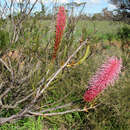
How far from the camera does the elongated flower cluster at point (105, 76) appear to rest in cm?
146

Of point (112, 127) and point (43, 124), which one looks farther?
point (43, 124)

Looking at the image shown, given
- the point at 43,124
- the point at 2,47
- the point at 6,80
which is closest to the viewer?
the point at 2,47

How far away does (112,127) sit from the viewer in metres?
2.70

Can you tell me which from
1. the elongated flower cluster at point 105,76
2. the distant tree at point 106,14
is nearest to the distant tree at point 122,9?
the distant tree at point 106,14

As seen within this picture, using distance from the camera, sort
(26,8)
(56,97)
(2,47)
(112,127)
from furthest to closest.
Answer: (56,97) < (112,127) < (26,8) < (2,47)

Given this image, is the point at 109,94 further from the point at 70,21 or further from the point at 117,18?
the point at 117,18

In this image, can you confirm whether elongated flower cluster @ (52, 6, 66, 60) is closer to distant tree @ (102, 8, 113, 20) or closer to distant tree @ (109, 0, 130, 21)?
distant tree @ (102, 8, 113, 20)

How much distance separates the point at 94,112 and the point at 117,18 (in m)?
9.23

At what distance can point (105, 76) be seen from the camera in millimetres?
1517

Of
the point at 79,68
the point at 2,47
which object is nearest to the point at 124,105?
the point at 79,68

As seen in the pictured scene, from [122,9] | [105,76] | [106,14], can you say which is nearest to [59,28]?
[105,76]

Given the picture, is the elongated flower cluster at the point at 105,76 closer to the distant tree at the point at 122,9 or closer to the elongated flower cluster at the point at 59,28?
the elongated flower cluster at the point at 59,28

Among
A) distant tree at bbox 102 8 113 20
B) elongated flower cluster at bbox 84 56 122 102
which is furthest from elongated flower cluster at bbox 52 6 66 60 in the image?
distant tree at bbox 102 8 113 20

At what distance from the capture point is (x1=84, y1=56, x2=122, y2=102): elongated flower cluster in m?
1.46
